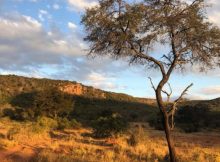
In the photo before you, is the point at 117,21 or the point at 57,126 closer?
the point at 117,21

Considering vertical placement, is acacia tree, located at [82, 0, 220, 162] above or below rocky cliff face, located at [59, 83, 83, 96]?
below

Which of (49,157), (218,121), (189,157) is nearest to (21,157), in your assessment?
(49,157)

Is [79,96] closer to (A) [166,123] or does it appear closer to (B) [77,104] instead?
(B) [77,104]

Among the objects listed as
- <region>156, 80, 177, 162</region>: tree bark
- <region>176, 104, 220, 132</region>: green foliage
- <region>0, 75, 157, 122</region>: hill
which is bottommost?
<region>156, 80, 177, 162</region>: tree bark

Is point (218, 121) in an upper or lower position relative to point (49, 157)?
upper

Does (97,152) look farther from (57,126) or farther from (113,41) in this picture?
(57,126)

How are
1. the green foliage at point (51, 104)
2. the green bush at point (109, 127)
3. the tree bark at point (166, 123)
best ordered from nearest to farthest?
the tree bark at point (166, 123) < the green bush at point (109, 127) < the green foliage at point (51, 104)

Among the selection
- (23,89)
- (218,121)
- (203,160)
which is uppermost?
(23,89)

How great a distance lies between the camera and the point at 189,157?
19.3 m

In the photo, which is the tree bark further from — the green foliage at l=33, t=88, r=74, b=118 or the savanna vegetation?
the green foliage at l=33, t=88, r=74, b=118

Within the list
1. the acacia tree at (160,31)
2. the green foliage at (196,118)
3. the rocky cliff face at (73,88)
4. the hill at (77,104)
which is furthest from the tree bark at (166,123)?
the rocky cliff face at (73,88)

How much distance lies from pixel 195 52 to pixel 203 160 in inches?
177

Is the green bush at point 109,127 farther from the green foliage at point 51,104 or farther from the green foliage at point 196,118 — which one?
the green foliage at point 196,118

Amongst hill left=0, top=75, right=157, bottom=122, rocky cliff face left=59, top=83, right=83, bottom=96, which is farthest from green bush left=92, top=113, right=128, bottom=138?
rocky cliff face left=59, top=83, right=83, bottom=96
